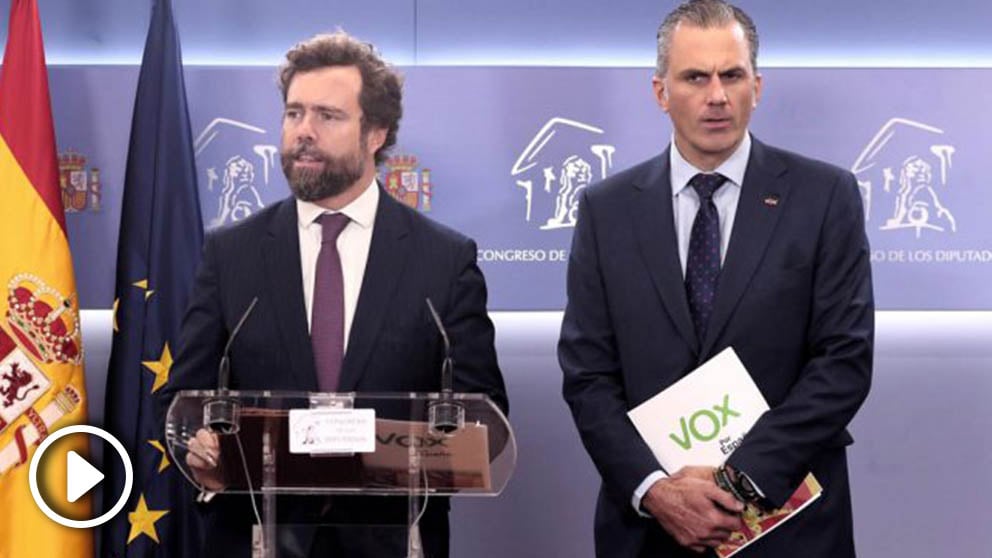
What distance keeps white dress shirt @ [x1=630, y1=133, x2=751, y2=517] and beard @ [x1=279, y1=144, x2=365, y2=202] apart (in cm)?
79

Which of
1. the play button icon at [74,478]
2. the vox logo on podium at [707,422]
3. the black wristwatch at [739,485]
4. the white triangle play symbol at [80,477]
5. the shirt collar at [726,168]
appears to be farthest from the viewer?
the white triangle play symbol at [80,477]

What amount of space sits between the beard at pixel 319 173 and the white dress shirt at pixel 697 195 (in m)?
0.79

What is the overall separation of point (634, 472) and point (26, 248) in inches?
87.3

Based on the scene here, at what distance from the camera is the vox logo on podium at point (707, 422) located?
304 cm

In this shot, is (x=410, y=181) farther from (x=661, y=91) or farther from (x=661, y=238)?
(x=661, y=238)

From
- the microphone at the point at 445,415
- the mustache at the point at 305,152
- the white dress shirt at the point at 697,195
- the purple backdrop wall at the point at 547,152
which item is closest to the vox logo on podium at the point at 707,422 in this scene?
the white dress shirt at the point at 697,195

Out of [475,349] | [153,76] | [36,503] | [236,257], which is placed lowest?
[36,503]

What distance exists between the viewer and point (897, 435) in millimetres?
4660

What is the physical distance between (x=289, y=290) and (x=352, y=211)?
280mm

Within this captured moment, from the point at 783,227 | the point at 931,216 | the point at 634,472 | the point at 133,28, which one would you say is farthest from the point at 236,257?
the point at 931,216

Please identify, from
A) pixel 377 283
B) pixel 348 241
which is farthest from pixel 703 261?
pixel 348 241

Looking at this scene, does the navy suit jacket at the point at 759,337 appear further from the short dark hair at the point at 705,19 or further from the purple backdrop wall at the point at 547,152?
the purple backdrop wall at the point at 547,152

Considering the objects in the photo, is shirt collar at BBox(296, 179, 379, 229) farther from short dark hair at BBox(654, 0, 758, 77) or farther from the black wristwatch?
the black wristwatch

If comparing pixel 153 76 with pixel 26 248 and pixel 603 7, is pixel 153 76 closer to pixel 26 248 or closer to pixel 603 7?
pixel 26 248
